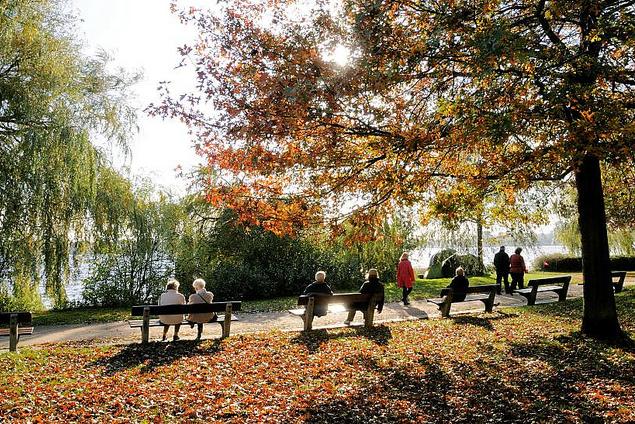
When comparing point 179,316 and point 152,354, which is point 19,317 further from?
point 179,316

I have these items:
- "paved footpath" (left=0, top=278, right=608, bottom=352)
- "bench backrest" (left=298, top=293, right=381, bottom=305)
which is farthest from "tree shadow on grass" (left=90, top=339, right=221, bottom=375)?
"bench backrest" (left=298, top=293, right=381, bottom=305)

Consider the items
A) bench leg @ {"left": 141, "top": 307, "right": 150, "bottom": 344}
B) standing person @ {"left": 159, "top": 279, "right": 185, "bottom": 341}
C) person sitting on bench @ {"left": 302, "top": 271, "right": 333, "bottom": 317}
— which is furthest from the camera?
person sitting on bench @ {"left": 302, "top": 271, "right": 333, "bottom": 317}

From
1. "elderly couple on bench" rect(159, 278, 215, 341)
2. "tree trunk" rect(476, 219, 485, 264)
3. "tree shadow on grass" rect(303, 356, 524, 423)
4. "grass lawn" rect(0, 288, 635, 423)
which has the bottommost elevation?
"tree shadow on grass" rect(303, 356, 524, 423)

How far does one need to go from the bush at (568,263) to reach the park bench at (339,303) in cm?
2562

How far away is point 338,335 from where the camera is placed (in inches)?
384

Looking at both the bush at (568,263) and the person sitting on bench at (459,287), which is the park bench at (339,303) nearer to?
the person sitting on bench at (459,287)

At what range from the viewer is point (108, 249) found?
15844 mm

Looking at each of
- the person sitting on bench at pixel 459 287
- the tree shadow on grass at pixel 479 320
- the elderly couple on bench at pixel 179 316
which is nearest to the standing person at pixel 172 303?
the elderly couple on bench at pixel 179 316

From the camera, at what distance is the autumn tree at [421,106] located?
6.76m

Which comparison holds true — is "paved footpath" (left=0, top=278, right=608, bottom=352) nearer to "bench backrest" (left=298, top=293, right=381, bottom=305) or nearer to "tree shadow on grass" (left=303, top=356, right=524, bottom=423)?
"bench backrest" (left=298, top=293, right=381, bottom=305)

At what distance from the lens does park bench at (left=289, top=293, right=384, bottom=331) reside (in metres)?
10.0

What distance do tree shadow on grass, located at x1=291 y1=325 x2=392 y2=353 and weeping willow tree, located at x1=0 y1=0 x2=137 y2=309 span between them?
8.23 m

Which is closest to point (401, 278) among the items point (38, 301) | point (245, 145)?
point (245, 145)

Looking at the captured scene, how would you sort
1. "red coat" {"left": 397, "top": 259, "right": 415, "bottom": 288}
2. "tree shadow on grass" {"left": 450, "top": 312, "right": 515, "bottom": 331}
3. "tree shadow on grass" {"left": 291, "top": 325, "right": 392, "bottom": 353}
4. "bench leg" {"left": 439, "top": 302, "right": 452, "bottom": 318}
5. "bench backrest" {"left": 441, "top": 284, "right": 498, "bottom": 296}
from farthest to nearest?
"red coat" {"left": 397, "top": 259, "right": 415, "bottom": 288}
"bench leg" {"left": 439, "top": 302, "right": 452, "bottom": 318}
"bench backrest" {"left": 441, "top": 284, "right": 498, "bottom": 296}
"tree shadow on grass" {"left": 450, "top": 312, "right": 515, "bottom": 331}
"tree shadow on grass" {"left": 291, "top": 325, "right": 392, "bottom": 353}
